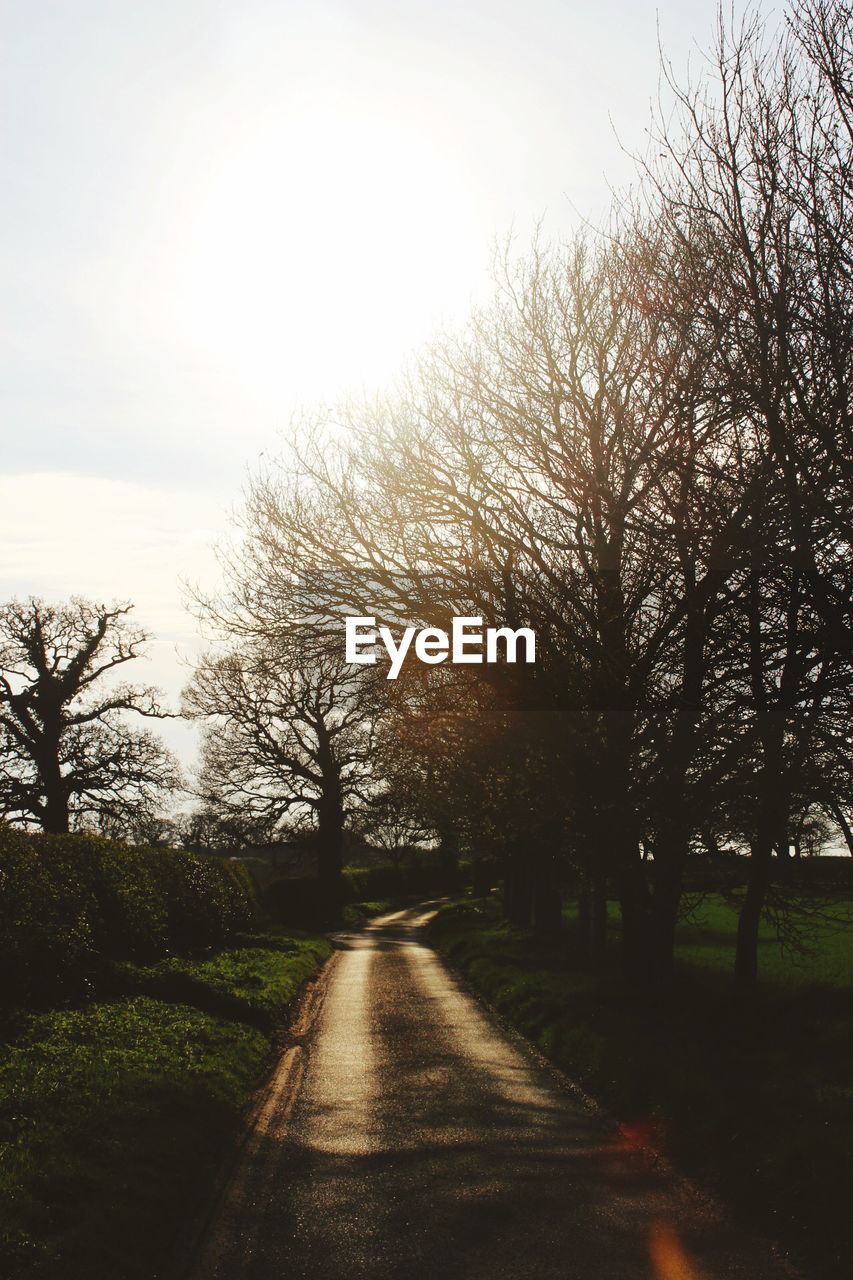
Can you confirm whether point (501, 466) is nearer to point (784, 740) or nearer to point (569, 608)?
point (569, 608)

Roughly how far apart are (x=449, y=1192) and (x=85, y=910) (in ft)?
31.3

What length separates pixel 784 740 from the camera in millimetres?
14570

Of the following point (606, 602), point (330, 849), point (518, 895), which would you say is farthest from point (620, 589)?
point (330, 849)

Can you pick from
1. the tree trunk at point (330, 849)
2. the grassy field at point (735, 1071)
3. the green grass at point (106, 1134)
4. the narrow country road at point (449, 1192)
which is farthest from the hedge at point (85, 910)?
the tree trunk at point (330, 849)

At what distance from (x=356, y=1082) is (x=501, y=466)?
29.2 feet

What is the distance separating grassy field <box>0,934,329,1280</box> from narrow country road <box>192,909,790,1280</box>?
40 centimetres

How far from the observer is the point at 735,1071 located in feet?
35.5

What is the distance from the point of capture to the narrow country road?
639cm

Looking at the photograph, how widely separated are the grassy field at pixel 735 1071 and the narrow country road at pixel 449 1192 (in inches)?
14.5

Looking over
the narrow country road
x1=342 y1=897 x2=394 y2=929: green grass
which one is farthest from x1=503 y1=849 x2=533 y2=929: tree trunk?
the narrow country road

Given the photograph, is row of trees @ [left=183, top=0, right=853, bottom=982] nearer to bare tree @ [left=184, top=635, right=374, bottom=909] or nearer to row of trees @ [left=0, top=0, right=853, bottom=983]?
row of trees @ [left=0, top=0, right=853, bottom=983]

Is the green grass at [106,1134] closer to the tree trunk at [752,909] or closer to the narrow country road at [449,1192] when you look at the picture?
the narrow country road at [449,1192]

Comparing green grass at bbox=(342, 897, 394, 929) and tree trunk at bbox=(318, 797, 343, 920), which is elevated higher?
tree trunk at bbox=(318, 797, 343, 920)

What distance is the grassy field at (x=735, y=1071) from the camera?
24.0ft
